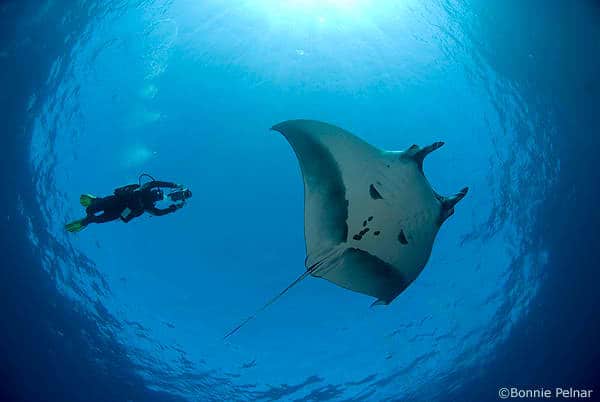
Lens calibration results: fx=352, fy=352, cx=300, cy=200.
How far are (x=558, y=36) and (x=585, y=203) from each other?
618 centimetres

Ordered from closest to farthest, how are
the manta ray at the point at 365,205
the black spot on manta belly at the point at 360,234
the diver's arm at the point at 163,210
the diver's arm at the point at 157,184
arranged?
the manta ray at the point at 365,205 < the black spot on manta belly at the point at 360,234 < the diver's arm at the point at 163,210 < the diver's arm at the point at 157,184

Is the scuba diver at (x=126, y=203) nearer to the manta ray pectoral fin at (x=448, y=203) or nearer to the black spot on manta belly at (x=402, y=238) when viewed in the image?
the black spot on manta belly at (x=402, y=238)

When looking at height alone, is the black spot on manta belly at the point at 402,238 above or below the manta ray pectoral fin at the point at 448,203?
below

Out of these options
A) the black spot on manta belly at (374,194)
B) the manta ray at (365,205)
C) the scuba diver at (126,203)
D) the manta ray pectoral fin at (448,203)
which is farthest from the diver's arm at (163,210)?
the manta ray pectoral fin at (448,203)

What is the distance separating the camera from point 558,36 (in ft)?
33.7

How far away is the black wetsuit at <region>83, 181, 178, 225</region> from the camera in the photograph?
6660mm

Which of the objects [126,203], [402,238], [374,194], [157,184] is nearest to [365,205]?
[374,194]

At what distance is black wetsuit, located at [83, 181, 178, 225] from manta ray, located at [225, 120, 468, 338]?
143 inches

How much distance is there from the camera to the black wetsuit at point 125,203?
6660 millimetres

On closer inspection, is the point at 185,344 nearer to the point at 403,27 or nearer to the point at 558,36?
the point at 403,27

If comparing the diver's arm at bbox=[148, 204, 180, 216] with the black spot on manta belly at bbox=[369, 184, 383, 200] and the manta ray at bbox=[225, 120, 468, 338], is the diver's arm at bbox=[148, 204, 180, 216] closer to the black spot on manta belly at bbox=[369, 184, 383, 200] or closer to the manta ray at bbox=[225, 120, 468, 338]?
the manta ray at bbox=[225, 120, 468, 338]

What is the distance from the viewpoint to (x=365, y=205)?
4148mm

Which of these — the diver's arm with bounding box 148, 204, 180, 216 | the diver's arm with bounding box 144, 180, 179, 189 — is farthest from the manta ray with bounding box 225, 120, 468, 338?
the diver's arm with bounding box 144, 180, 179, 189

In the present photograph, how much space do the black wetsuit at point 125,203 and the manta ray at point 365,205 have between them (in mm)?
3627
